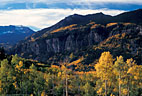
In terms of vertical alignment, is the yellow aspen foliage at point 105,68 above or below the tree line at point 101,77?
above

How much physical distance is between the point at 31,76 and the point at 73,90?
115 ft

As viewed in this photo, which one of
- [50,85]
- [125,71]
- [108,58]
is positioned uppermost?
[108,58]

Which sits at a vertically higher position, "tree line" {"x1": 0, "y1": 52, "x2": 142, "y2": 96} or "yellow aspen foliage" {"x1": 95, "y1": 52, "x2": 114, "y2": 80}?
"yellow aspen foliage" {"x1": 95, "y1": 52, "x2": 114, "y2": 80}

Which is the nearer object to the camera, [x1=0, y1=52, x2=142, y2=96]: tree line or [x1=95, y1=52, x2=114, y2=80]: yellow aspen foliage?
[x1=95, y1=52, x2=114, y2=80]: yellow aspen foliage

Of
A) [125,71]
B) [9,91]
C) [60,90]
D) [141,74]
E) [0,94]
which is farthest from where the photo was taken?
[60,90]

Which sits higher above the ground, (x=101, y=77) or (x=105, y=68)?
(x=105, y=68)

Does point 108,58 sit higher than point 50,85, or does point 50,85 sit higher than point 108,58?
point 108,58

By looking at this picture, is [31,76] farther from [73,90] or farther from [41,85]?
[73,90]

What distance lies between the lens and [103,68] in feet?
151

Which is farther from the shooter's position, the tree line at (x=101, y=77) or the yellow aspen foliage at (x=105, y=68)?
the tree line at (x=101, y=77)

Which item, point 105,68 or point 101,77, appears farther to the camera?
point 101,77

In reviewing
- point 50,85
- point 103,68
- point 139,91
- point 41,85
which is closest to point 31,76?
point 41,85

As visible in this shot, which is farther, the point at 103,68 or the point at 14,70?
the point at 14,70

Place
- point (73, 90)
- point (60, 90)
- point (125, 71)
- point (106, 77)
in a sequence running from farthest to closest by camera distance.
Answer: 1. point (73, 90)
2. point (60, 90)
3. point (125, 71)
4. point (106, 77)
